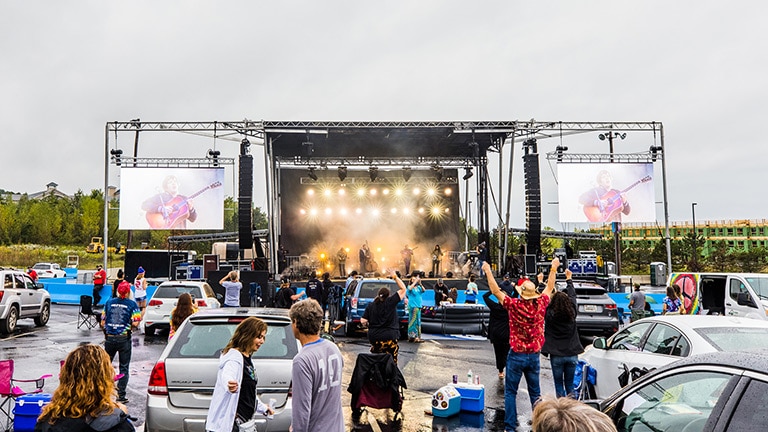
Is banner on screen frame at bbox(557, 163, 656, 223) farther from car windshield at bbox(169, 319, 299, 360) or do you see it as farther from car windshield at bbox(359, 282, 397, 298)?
car windshield at bbox(169, 319, 299, 360)

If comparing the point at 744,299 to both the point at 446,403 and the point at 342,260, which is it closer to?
the point at 446,403

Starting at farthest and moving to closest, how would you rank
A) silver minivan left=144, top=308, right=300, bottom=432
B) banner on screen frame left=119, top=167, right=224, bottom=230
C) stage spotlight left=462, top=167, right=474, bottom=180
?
stage spotlight left=462, top=167, right=474, bottom=180, banner on screen frame left=119, top=167, right=224, bottom=230, silver minivan left=144, top=308, right=300, bottom=432

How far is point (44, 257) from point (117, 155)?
53.7m

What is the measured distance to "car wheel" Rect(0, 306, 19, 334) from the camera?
1421cm

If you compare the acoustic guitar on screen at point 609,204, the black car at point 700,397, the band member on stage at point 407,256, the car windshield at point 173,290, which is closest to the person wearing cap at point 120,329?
the black car at point 700,397

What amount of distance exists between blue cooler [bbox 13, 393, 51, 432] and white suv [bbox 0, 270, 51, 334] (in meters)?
10.2

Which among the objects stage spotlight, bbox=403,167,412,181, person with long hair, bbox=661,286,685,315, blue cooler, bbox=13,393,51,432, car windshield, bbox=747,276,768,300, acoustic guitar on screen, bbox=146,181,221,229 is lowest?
blue cooler, bbox=13,393,51,432

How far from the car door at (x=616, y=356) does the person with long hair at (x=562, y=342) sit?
0.93ft

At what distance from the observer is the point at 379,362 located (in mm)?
6910

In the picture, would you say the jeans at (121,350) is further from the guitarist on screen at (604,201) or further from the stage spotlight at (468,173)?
the stage spotlight at (468,173)

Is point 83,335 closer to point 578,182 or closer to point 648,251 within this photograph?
point 578,182

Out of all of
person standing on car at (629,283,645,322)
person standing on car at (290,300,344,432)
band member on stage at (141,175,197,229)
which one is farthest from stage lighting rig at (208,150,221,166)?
person standing on car at (290,300,344,432)

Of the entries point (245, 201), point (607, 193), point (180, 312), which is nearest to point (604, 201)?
point (607, 193)

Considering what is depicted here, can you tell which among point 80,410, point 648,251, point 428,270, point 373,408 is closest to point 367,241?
point 428,270
